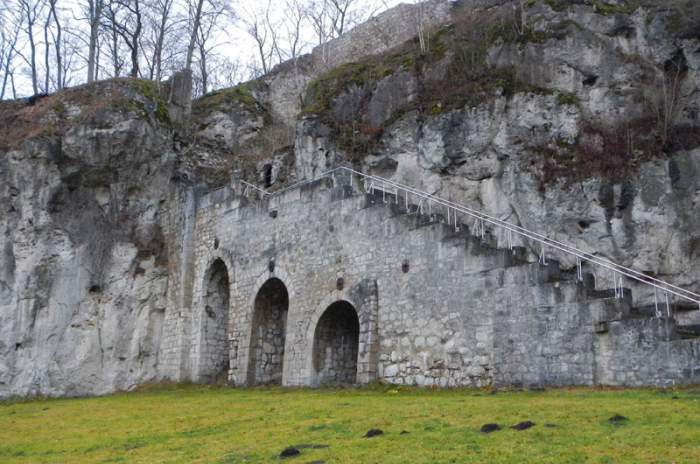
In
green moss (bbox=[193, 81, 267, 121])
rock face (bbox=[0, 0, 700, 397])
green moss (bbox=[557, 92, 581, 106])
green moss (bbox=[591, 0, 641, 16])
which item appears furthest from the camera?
green moss (bbox=[193, 81, 267, 121])

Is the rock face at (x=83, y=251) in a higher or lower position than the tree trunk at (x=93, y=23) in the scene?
lower

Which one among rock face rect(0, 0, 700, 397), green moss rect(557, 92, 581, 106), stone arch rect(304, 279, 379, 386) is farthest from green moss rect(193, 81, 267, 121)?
green moss rect(557, 92, 581, 106)

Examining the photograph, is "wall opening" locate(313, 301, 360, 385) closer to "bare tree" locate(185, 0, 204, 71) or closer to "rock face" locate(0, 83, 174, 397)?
"rock face" locate(0, 83, 174, 397)

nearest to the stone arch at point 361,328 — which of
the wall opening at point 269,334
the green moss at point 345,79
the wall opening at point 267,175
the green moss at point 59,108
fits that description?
the wall opening at point 269,334

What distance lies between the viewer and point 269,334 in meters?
25.7

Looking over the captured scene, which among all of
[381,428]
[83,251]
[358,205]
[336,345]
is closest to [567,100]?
[358,205]

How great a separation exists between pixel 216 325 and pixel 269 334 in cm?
239

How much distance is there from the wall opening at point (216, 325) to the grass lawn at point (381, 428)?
5.73m

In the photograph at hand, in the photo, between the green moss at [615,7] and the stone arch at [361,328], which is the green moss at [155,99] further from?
the green moss at [615,7]

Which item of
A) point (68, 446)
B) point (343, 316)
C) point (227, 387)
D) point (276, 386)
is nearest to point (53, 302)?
point (227, 387)

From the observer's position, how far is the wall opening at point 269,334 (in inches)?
986

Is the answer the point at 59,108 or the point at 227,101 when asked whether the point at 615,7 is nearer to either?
the point at 227,101

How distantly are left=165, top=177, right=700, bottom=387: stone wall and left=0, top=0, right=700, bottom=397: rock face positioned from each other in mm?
67

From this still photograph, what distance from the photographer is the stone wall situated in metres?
16.3
